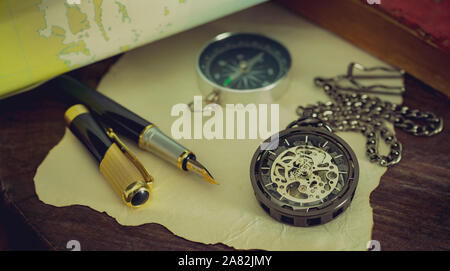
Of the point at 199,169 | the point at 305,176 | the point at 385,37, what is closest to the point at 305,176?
the point at 305,176

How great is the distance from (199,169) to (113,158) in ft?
0.64

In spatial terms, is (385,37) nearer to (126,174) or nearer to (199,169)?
(199,169)

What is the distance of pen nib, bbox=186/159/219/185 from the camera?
3.48 feet

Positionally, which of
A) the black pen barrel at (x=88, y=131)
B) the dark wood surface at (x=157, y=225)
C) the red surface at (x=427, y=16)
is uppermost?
the red surface at (x=427, y=16)

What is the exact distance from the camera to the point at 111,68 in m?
1.40

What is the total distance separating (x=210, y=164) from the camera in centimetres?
114

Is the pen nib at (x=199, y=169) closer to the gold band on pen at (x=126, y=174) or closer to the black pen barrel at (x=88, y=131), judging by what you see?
the gold band on pen at (x=126, y=174)

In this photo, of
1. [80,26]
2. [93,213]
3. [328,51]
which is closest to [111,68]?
[80,26]

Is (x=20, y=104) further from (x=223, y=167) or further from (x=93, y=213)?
(x=223, y=167)

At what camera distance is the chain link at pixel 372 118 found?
1132 mm

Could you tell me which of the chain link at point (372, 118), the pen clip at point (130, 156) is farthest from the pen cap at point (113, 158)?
the chain link at point (372, 118)

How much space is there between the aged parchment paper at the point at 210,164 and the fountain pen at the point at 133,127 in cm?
4
